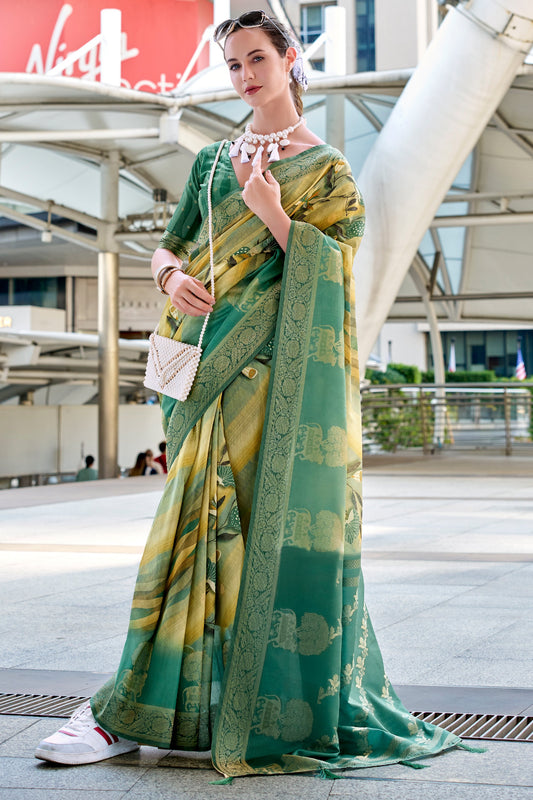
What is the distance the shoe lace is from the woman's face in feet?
5.28

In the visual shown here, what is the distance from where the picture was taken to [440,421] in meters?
21.7

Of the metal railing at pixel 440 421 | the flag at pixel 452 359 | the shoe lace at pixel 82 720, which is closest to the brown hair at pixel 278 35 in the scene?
the shoe lace at pixel 82 720

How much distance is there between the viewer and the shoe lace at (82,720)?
95.5 inches

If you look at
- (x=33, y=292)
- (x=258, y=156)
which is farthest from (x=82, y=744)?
(x=33, y=292)

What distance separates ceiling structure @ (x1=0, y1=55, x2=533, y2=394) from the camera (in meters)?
15.1

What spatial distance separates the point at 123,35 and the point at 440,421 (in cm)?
1032

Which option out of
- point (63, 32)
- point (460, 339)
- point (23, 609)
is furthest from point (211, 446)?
point (460, 339)

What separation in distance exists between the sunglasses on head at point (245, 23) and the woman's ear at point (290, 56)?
4 centimetres

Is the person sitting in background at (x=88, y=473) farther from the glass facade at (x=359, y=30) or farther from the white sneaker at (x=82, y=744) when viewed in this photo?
the white sneaker at (x=82, y=744)

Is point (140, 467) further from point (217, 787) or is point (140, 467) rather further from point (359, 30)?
point (217, 787)

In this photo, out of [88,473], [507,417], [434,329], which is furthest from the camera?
[434,329]

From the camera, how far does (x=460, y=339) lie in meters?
64.3

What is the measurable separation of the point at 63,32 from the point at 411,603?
57.6 feet

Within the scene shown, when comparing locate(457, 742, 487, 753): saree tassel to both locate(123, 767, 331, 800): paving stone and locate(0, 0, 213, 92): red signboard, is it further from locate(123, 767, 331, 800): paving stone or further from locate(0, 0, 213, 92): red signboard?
locate(0, 0, 213, 92): red signboard
